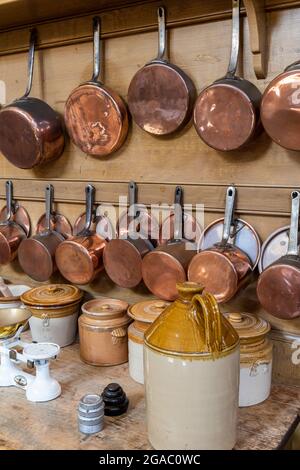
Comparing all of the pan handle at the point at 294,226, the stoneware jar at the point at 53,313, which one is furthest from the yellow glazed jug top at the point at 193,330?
the stoneware jar at the point at 53,313

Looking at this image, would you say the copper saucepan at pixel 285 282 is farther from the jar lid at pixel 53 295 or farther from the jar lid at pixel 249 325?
the jar lid at pixel 53 295

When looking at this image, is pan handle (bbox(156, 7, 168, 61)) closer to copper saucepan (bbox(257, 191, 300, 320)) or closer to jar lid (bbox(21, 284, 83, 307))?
copper saucepan (bbox(257, 191, 300, 320))

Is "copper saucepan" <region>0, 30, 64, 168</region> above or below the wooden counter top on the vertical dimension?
above

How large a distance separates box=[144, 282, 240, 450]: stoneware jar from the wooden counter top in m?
0.09

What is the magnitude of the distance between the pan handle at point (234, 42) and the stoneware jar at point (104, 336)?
617 millimetres

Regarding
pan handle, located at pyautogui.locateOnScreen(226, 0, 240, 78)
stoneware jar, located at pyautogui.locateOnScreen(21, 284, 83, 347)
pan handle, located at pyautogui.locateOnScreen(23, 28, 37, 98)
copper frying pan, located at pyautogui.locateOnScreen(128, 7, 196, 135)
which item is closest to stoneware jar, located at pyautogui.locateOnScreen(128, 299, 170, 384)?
stoneware jar, located at pyautogui.locateOnScreen(21, 284, 83, 347)

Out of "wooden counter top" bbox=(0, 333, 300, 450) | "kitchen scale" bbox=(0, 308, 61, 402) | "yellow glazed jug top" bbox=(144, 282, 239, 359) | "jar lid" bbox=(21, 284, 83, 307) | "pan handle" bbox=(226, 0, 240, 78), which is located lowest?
"wooden counter top" bbox=(0, 333, 300, 450)

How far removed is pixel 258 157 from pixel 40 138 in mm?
600

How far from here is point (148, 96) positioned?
3.64 ft

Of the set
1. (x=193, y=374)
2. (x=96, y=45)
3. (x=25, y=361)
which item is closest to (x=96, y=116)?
(x=96, y=45)

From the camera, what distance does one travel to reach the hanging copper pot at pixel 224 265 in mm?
1009

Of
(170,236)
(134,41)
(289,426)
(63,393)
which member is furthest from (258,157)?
(63,393)

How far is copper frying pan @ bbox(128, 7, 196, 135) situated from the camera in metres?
1.07
